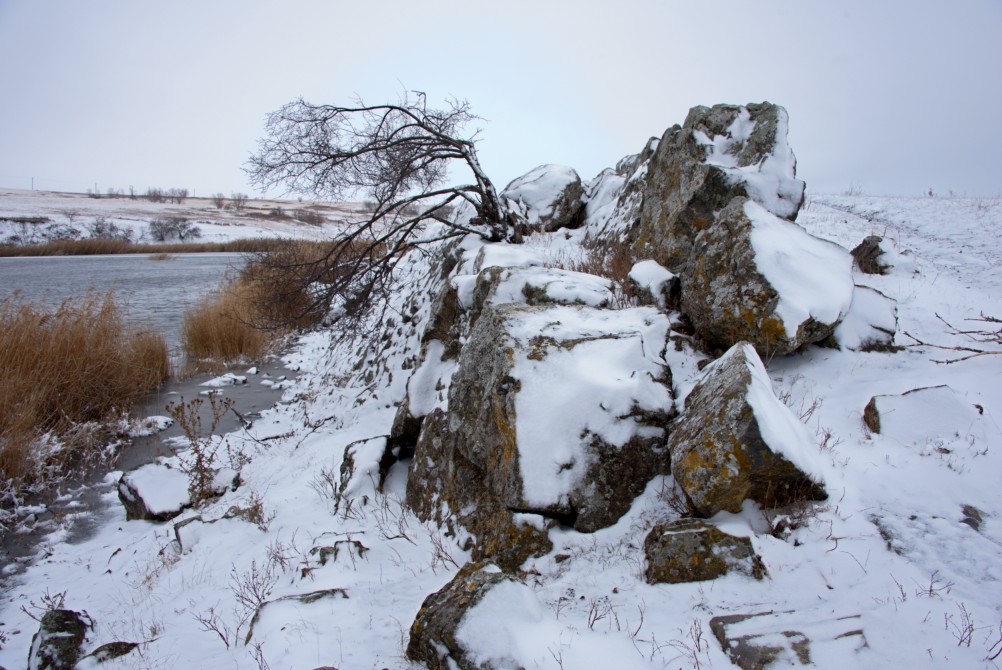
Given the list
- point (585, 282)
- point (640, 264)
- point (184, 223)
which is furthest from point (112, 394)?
point (184, 223)

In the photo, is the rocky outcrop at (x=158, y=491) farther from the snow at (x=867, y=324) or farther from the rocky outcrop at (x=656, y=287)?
the snow at (x=867, y=324)

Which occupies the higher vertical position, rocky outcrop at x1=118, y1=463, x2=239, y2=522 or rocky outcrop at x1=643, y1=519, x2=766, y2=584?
rocky outcrop at x1=643, y1=519, x2=766, y2=584

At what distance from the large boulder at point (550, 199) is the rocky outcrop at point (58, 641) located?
24.2ft

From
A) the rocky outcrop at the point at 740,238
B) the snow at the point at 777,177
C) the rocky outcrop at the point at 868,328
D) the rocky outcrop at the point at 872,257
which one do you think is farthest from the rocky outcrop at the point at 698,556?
the rocky outcrop at the point at 872,257

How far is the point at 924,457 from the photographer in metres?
3.03

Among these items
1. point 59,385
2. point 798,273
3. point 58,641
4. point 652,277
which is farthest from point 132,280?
point 798,273

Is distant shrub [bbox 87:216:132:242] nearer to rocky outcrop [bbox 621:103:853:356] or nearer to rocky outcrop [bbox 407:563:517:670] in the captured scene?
rocky outcrop [bbox 621:103:853:356]

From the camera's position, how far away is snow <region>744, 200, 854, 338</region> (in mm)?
3877

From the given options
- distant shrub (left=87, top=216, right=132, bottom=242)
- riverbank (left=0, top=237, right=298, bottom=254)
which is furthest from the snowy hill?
distant shrub (left=87, top=216, right=132, bottom=242)

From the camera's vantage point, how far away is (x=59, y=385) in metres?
6.93

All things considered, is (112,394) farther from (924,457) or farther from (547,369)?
(924,457)

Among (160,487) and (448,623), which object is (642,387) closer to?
(448,623)

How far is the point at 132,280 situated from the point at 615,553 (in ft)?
73.4

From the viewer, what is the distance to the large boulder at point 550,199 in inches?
359
